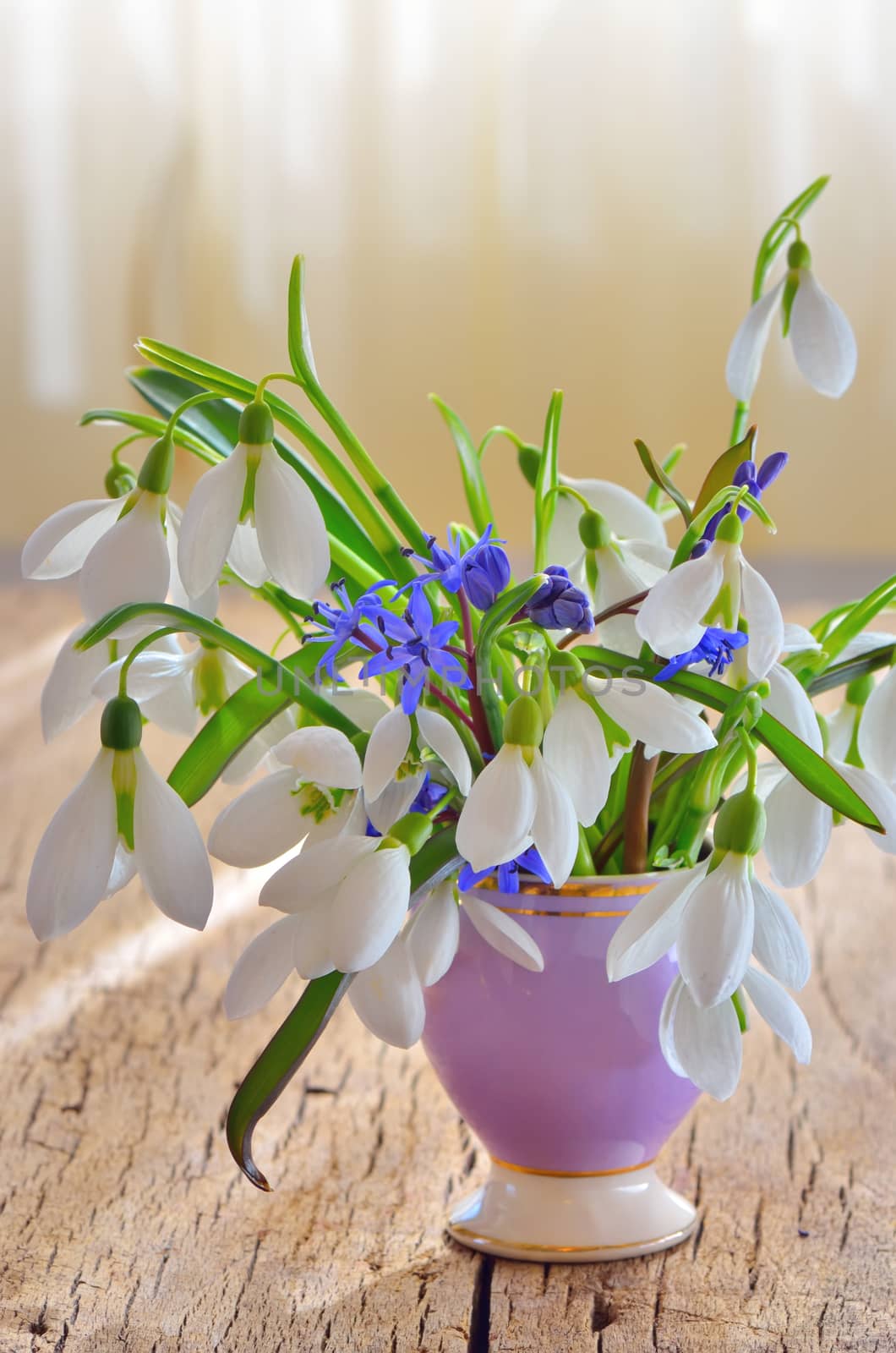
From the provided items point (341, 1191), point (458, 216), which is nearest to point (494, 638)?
point (341, 1191)

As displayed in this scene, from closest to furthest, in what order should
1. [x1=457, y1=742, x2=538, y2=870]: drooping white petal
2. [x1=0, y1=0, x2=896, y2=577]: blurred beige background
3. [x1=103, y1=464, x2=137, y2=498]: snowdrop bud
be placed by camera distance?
[x1=457, y1=742, x2=538, y2=870]: drooping white petal → [x1=103, y1=464, x2=137, y2=498]: snowdrop bud → [x1=0, y1=0, x2=896, y2=577]: blurred beige background

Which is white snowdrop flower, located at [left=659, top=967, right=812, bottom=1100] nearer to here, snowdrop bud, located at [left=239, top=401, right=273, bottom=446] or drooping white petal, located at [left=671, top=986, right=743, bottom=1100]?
drooping white petal, located at [left=671, top=986, right=743, bottom=1100]

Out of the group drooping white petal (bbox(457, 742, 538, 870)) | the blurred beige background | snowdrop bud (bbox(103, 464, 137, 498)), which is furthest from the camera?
the blurred beige background

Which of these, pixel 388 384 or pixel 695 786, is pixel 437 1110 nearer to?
pixel 695 786

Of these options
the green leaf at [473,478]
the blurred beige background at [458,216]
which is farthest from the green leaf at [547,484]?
the blurred beige background at [458,216]

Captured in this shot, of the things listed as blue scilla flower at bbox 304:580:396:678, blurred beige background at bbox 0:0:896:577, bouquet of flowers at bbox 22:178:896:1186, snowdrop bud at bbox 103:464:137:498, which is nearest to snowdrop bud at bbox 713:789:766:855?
bouquet of flowers at bbox 22:178:896:1186

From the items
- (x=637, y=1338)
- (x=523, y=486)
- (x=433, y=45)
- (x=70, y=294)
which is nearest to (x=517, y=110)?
(x=433, y=45)

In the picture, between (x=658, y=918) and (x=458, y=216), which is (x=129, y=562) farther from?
(x=458, y=216)
